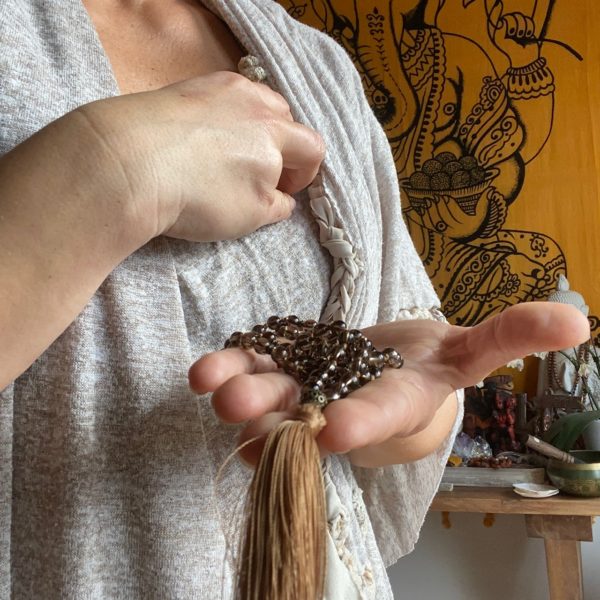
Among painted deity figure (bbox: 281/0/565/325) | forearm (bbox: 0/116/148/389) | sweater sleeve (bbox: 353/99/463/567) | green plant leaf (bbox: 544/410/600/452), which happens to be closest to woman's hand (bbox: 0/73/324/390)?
forearm (bbox: 0/116/148/389)

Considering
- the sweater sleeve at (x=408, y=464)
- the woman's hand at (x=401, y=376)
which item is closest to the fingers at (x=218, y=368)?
the woman's hand at (x=401, y=376)

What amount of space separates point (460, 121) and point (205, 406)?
1755 mm

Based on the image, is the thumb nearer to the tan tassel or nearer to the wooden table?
the tan tassel

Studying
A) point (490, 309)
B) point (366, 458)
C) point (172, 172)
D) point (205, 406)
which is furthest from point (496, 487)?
point (172, 172)

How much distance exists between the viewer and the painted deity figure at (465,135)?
1.90 m

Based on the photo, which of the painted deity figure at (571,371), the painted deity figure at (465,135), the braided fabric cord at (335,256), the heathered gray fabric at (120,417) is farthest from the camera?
the painted deity figure at (465,135)

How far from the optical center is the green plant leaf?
158 centimetres

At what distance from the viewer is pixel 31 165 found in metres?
0.29

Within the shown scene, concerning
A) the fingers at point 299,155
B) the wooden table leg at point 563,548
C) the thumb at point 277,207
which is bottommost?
the wooden table leg at point 563,548

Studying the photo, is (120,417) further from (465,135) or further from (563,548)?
(465,135)

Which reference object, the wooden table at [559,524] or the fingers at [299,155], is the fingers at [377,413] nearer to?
the fingers at [299,155]

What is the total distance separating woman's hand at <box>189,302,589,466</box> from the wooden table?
1.20 metres

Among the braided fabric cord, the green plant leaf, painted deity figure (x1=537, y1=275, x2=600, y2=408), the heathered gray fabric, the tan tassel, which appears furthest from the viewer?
painted deity figure (x1=537, y1=275, x2=600, y2=408)

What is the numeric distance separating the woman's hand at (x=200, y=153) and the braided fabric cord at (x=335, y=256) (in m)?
0.04
